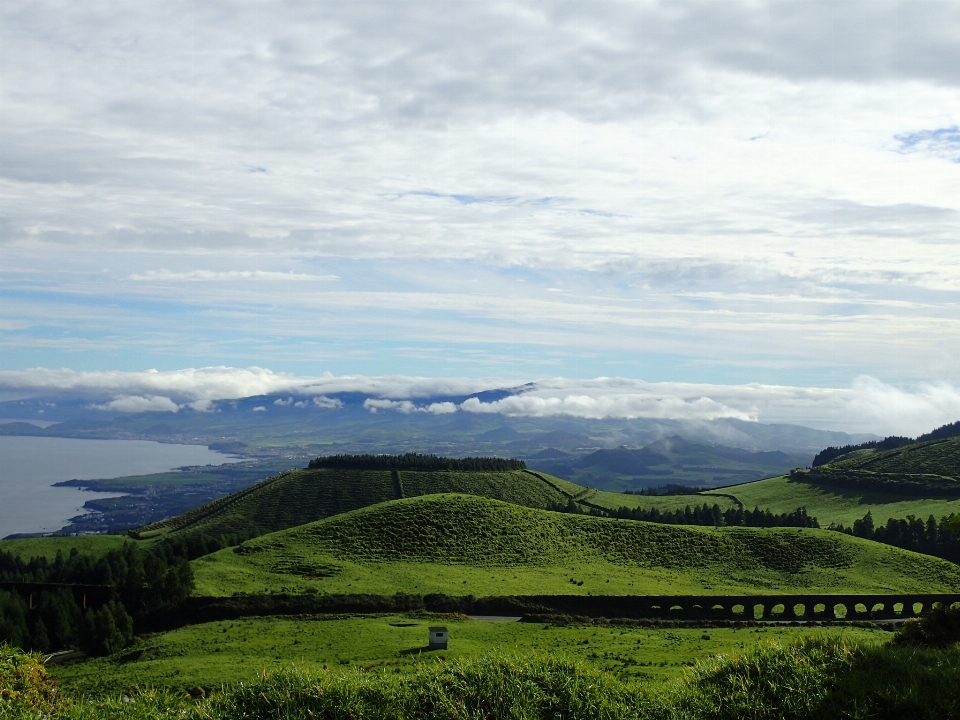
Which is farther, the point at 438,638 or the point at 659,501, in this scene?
the point at 659,501

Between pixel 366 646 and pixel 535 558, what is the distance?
4152 centimetres

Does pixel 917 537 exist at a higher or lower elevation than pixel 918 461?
lower

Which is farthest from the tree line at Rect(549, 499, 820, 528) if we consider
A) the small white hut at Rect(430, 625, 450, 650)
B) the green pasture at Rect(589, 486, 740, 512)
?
the small white hut at Rect(430, 625, 450, 650)

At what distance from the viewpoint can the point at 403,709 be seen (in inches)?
906

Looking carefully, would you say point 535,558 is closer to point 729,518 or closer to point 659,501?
point 729,518

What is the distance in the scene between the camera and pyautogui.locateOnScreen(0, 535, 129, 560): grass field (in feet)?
376

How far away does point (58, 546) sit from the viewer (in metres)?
120

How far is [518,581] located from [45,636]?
39.9 metres

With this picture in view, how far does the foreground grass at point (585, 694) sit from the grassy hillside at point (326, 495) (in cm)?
11153

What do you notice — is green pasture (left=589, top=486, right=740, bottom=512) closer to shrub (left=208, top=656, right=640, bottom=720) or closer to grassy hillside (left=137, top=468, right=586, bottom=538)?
grassy hillside (left=137, top=468, right=586, bottom=538)

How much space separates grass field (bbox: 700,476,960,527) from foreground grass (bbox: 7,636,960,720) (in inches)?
4704

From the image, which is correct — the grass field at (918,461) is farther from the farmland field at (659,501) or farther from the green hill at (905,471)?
the farmland field at (659,501)

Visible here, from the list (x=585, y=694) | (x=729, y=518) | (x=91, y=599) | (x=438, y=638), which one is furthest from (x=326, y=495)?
(x=585, y=694)

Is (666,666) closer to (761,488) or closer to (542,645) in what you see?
(542,645)
